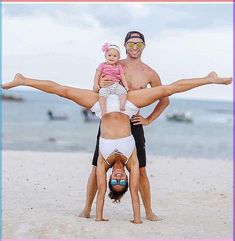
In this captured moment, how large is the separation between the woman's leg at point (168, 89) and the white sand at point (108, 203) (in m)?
1.38

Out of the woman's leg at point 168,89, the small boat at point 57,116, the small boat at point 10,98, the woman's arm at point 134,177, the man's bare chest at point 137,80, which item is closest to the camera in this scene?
the woman's leg at point 168,89

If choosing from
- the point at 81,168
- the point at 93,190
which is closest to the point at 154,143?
the point at 81,168

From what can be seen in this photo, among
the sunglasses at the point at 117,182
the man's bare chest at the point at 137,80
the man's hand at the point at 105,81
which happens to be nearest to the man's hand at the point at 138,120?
the man's bare chest at the point at 137,80

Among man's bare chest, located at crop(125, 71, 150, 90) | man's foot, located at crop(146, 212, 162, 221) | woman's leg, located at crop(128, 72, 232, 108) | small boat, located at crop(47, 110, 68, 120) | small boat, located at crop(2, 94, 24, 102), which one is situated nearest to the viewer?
woman's leg, located at crop(128, 72, 232, 108)

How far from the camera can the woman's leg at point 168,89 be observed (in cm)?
674

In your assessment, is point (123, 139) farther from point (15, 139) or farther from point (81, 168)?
point (15, 139)

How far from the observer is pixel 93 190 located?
24.0 feet

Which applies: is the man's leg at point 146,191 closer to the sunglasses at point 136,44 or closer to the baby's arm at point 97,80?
the baby's arm at point 97,80

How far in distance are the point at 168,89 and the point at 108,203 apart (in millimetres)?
2316

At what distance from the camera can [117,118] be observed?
6809mm

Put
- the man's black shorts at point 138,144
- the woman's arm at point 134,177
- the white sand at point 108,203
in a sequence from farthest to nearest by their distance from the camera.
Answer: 1. the man's black shorts at point 138,144
2. the woman's arm at point 134,177
3. the white sand at point 108,203

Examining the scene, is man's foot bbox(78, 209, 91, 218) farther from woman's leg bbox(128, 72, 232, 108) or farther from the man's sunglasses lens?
the man's sunglasses lens

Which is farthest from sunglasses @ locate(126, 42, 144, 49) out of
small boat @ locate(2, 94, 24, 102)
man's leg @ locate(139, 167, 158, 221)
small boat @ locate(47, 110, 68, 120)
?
small boat @ locate(2, 94, 24, 102)

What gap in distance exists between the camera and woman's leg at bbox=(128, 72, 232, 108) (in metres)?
6.74
